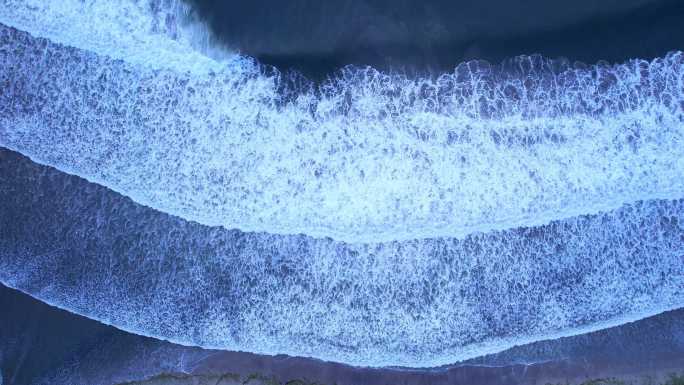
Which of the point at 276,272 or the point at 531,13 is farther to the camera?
the point at 531,13

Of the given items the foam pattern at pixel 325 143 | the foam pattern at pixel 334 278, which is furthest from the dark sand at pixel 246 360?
the foam pattern at pixel 325 143

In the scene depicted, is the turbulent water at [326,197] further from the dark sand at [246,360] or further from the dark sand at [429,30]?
the dark sand at [429,30]

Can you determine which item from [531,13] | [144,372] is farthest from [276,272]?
[531,13]

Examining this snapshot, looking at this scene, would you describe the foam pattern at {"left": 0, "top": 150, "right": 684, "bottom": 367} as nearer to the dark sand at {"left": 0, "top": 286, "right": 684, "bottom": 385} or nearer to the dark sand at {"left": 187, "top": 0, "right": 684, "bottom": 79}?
the dark sand at {"left": 0, "top": 286, "right": 684, "bottom": 385}

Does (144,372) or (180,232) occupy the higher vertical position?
(180,232)

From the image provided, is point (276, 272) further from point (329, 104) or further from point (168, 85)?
point (168, 85)

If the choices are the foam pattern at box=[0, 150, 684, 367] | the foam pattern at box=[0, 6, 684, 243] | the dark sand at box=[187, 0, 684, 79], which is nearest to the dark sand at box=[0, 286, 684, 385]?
the foam pattern at box=[0, 150, 684, 367]

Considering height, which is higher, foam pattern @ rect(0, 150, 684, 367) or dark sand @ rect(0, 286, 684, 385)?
foam pattern @ rect(0, 150, 684, 367)
